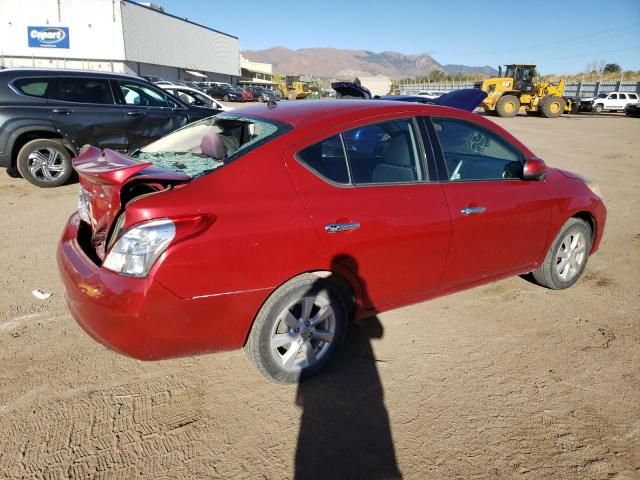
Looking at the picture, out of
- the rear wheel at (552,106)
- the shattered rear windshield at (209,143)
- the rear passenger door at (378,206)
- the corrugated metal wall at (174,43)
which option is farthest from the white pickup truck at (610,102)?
the corrugated metal wall at (174,43)

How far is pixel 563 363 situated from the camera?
304 cm

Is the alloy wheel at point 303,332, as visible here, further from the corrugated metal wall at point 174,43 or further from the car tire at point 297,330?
the corrugated metal wall at point 174,43

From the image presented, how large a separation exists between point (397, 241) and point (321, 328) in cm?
70

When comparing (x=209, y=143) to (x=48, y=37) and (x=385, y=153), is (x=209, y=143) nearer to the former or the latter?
(x=385, y=153)

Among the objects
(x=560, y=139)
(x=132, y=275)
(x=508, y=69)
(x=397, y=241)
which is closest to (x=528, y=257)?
(x=397, y=241)

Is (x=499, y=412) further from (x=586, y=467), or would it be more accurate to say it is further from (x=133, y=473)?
(x=133, y=473)

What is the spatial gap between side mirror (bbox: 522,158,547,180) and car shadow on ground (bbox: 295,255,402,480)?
1.60 metres

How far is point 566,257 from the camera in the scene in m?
4.01

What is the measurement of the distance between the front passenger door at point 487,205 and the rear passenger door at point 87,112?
6.02 meters

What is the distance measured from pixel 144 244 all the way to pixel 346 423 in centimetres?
139

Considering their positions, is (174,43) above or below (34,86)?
above

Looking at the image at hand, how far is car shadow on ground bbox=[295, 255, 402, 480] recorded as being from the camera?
7.11 ft

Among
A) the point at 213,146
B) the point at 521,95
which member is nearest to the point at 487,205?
the point at 213,146

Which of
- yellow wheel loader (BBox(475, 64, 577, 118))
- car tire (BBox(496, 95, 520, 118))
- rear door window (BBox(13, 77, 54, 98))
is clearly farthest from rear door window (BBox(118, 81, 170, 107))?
car tire (BBox(496, 95, 520, 118))
